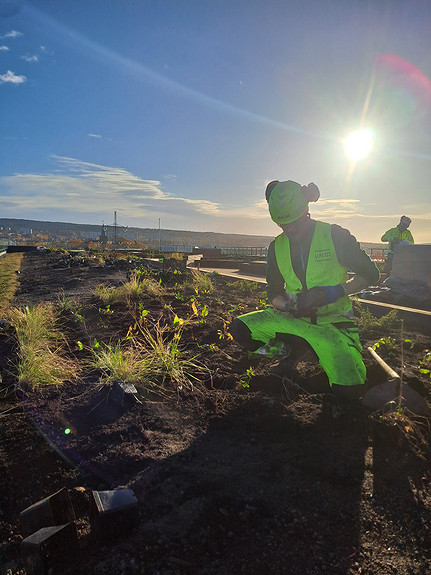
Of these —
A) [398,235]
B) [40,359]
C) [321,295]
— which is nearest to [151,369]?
[40,359]

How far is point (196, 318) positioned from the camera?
14.8 ft

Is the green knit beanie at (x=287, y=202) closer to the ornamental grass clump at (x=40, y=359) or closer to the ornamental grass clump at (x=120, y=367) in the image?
the ornamental grass clump at (x=120, y=367)

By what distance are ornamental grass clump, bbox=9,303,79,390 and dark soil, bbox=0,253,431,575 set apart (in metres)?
0.11

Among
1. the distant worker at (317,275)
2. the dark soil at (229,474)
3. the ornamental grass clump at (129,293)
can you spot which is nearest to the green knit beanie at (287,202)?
the distant worker at (317,275)

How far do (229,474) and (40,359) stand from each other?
1805mm

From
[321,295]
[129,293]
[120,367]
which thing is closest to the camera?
[321,295]

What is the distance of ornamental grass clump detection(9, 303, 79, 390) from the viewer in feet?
8.61

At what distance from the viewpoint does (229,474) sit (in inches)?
70.1

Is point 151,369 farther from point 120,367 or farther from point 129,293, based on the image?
point 129,293

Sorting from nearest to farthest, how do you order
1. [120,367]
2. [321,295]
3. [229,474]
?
[229,474]
[321,295]
[120,367]

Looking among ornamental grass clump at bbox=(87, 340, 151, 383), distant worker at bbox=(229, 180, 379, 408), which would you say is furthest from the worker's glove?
ornamental grass clump at bbox=(87, 340, 151, 383)

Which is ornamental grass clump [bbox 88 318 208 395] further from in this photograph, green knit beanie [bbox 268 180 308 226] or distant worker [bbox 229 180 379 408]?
green knit beanie [bbox 268 180 308 226]

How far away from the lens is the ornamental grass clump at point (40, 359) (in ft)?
8.61

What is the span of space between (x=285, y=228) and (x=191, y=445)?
1749 millimetres
